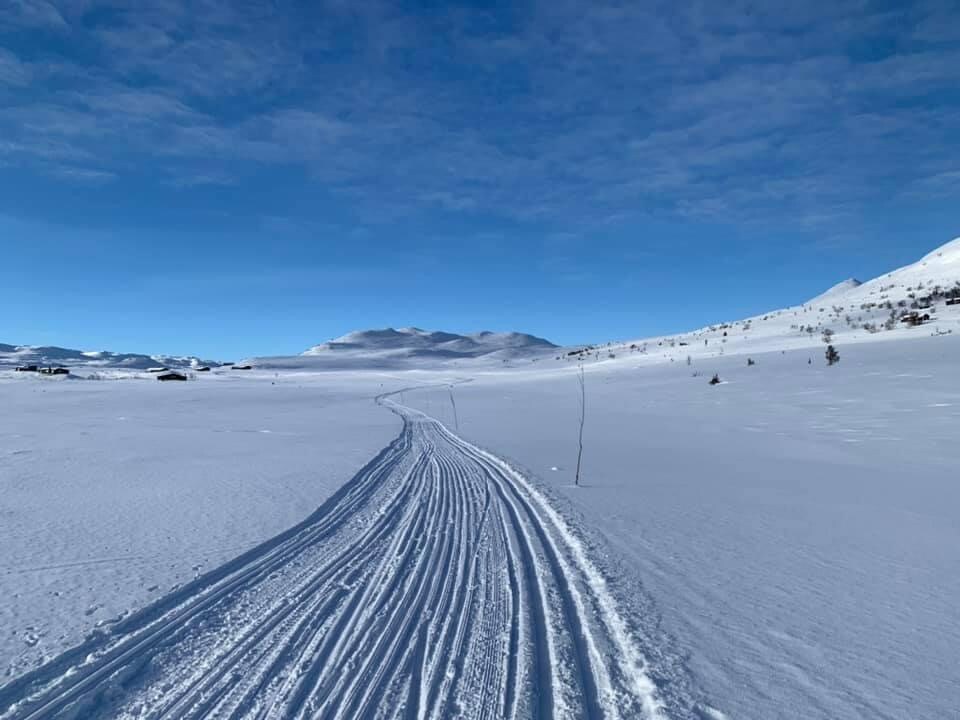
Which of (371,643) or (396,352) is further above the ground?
(396,352)

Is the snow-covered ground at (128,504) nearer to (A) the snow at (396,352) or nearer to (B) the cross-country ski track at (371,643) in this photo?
(B) the cross-country ski track at (371,643)

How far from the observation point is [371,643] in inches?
143

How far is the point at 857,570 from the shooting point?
4801 mm

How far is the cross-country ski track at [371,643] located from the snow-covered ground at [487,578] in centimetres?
2

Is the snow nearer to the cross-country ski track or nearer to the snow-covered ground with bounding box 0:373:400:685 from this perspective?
the snow-covered ground with bounding box 0:373:400:685

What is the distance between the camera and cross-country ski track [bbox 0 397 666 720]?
3.01m

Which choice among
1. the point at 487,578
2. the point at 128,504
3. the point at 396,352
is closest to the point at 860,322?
the point at 487,578

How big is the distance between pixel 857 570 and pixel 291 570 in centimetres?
491

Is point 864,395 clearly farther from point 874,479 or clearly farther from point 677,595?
point 677,595

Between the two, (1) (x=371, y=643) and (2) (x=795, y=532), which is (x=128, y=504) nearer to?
(1) (x=371, y=643)

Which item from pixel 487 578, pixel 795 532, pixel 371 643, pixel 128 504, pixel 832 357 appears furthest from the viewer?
pixel 832 357

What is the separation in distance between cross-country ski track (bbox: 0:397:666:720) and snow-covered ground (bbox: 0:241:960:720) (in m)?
0.02

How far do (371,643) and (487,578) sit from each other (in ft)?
4.46

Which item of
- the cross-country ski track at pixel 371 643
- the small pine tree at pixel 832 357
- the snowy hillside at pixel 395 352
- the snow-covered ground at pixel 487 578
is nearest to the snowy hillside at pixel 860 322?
the small pine tree at pixel 832 357
